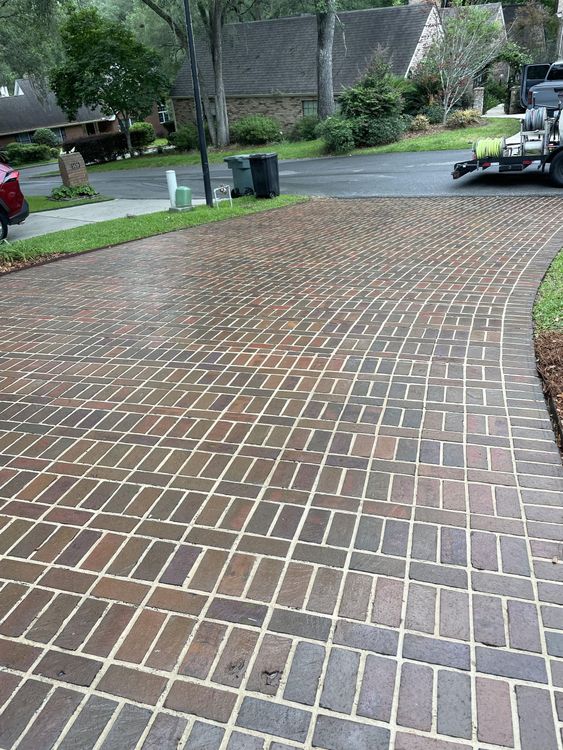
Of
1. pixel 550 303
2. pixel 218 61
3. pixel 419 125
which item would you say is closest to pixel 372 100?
pixel 419 125

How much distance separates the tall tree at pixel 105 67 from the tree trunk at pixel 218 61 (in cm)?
630

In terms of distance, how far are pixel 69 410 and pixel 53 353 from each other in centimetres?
135

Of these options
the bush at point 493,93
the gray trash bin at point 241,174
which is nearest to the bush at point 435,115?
the bush at point 493,93

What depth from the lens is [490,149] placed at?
12586 mm

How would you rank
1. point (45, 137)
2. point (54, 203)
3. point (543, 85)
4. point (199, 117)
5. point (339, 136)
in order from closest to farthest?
1. point (199, 117)
2. point (54, 203)
3. point (543, 85)
4. point (339, 136)
5. point (45, 137)

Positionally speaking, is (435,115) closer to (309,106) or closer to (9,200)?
(309,106)

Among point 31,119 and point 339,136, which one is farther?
point 31,119

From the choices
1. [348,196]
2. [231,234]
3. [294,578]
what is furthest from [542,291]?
[348,196]

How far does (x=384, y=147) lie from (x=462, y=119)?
4360mm

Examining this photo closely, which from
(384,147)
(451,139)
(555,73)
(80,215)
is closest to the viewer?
(80,215)

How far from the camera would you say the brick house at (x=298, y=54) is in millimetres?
32781

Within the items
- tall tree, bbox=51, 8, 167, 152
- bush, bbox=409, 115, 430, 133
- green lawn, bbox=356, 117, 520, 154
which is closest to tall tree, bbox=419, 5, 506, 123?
bush, bbox=409, 115, 430, 133

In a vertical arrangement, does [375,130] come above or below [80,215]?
above

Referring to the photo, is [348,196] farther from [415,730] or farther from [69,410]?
[415,730]
